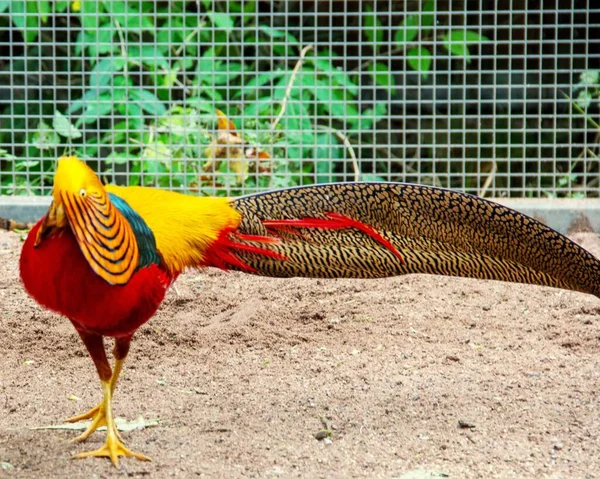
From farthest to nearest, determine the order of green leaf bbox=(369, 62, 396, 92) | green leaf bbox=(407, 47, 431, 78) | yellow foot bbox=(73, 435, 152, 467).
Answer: green leaf bbox=(369, 62, 396, 92) → green leaf bbox=(407, 47, 431, 78) → yellow foot bbox=(73, 435, 152, 467)

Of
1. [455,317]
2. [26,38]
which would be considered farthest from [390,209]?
[26,38]

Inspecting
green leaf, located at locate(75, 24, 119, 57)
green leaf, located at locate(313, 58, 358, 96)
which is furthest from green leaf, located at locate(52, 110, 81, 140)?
green leaf, located at locate(313, 58, 358, 96)

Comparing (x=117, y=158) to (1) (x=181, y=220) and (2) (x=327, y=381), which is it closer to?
(2) (x=327, y=381)

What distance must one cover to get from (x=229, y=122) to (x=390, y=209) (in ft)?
8.99

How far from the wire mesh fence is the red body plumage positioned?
8.81 ft

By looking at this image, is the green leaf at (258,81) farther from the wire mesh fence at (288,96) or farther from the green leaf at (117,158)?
the green leaf at (117,158)

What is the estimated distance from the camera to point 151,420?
286cm

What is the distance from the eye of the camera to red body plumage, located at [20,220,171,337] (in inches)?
88.7

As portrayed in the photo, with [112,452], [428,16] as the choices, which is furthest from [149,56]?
[112,452]

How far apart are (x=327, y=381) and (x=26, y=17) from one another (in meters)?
3.10

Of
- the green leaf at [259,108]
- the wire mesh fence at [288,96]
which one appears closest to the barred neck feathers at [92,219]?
the wire mesh fence at [288,96]

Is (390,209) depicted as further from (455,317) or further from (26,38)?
(26,38)

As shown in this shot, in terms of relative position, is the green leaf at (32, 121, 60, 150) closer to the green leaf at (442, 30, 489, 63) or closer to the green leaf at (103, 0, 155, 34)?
the green leaf at (103, 0, 155, 34)

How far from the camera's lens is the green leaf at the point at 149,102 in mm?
5348
